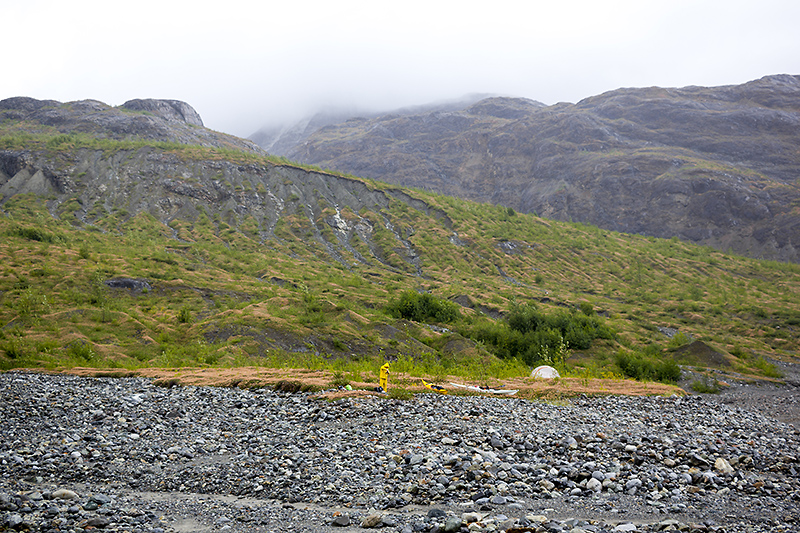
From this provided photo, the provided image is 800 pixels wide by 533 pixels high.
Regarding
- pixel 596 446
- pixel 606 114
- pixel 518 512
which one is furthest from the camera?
pixel 606 114

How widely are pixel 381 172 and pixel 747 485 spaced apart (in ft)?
547

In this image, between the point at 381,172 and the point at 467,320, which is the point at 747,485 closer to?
the point at 467,320

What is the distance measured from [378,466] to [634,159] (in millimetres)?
137175

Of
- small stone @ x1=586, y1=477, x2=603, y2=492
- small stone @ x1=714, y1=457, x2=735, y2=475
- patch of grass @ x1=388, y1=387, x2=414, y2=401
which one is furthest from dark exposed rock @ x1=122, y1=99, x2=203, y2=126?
small stone @ x1=714, y1=457, x2=735, y2=475

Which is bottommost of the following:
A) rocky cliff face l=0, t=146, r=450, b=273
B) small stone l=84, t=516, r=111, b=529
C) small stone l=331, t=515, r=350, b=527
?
small stone l=331, t=515, r=350, b=527

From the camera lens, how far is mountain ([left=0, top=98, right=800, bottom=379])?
20.6 meters

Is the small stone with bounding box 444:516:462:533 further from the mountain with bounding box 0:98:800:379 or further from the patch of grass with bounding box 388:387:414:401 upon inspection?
the mountain with bounding box 0:98:800:379

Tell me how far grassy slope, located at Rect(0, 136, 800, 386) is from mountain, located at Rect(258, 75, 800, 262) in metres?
42.8

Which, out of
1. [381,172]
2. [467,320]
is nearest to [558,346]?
[467,320]

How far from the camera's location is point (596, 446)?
24.8ft

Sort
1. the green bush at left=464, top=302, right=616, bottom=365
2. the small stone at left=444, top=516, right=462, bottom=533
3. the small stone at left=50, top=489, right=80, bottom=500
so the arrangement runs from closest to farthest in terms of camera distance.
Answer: the small stone at left=444, top=516, right=462, bottom=533, the small stone at left=50, top=489, right=80, bottom=500, the green bush at left=464, top=302, right=616, bottom=365

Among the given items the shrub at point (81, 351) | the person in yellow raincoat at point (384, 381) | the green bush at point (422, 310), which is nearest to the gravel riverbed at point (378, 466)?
the person in yellow raincoat at point (384, 381)

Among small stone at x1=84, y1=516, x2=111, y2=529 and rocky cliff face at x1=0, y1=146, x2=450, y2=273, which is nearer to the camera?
small stone at x1=84, y1=516, x2=111, y2=529

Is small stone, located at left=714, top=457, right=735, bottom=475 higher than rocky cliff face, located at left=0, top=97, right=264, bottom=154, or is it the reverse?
rocky cliff face, located at left=0, top=97, right=264, bottom=154
